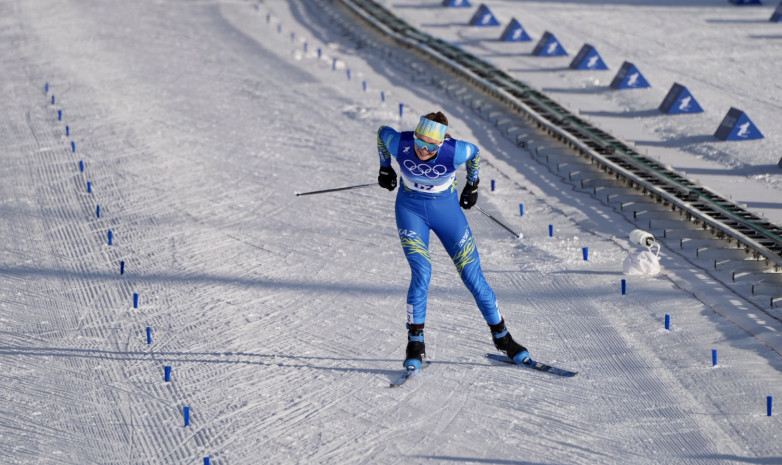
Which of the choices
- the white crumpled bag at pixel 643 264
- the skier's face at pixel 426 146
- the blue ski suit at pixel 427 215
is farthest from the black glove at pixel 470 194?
the white crumpled bag at pixel 643 264

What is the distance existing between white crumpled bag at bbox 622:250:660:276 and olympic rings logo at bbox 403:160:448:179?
3.09m

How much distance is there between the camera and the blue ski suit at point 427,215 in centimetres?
883

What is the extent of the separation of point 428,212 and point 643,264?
10.1ft

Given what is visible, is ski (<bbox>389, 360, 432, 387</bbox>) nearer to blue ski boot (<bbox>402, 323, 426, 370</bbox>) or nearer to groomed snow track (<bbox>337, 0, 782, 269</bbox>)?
blue ski boot (<bbox>402, 323, 426, 370</bbox>)

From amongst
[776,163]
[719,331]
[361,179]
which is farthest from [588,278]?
[776,163]

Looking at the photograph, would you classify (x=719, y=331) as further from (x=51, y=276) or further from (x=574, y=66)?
(x=574, y=66)

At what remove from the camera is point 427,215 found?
8.92 metres

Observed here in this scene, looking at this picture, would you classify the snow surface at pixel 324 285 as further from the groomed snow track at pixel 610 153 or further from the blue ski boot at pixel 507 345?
the groomed snow track at pixel 610 153

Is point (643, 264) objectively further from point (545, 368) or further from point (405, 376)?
point (405, 376)

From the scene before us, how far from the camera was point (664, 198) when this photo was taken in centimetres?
1340

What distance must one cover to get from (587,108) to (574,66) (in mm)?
2739

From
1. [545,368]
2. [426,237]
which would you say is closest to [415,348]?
[426,237]

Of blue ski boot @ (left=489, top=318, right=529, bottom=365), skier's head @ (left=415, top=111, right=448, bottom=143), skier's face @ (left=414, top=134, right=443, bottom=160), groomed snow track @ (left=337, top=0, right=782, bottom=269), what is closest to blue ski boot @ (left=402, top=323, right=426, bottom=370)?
blue ski boot @ (left=489, top=318, right=529, bottom=365)

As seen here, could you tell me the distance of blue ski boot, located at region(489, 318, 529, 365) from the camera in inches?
360
